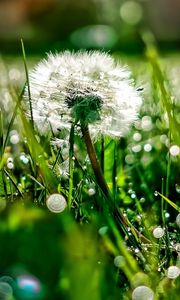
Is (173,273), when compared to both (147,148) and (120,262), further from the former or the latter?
(147,148)

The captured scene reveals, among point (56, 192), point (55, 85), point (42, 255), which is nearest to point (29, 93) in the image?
point (55, 85)

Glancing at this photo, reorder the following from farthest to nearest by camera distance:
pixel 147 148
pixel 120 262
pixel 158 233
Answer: pixel 147 148 → pixel 158 233 → pixel 120 262

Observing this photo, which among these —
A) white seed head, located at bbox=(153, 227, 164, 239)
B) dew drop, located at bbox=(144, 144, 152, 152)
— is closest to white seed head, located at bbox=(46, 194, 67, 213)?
white seed head, located at bbox=(153, 227, 164, 239)

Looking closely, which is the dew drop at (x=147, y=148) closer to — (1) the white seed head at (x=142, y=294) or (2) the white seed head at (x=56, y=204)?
(2) the white seed head at (x=56, y=204)

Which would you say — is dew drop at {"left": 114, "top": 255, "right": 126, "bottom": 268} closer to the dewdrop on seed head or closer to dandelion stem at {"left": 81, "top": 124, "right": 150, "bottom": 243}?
dandelion stem at {"left": 81, "top": 124, "right": 150, "bottom": 243}

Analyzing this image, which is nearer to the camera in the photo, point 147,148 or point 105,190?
point 105,190

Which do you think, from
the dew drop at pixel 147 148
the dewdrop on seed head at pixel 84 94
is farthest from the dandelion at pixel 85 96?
the dew drop at pixel 147 148

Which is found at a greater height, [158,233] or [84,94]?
[84,94]

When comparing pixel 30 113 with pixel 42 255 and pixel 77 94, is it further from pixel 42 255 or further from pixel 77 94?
pixel 42 255

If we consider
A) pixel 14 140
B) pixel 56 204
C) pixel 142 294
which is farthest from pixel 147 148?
pixel 142 294

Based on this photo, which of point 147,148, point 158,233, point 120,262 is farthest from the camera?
point 147,148
